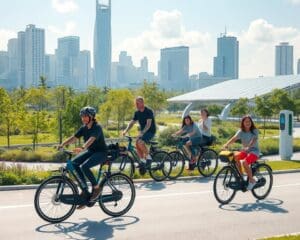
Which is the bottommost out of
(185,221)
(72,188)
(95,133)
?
(185,221)

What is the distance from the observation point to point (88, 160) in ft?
25.9

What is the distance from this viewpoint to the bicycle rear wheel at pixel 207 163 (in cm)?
1270

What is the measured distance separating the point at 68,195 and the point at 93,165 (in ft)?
1.96

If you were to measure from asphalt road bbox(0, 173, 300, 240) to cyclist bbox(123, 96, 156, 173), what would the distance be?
4.19 ft

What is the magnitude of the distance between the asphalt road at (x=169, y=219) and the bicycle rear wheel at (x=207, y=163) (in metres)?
2.13

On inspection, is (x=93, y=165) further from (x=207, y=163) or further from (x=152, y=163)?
(x=207, y=163)

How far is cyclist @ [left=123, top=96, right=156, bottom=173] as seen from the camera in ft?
37.8

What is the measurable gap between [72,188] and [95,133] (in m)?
0.92

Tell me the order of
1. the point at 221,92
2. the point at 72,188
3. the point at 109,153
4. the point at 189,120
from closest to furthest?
the point at 72,188, the point at 109,153, the point at 189,120, the point at 221,92

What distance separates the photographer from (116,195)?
27.0 feet

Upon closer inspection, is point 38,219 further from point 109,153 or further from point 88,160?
point 109,153

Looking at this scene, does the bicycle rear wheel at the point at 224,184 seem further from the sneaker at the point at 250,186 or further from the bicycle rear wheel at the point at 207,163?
the bicycle rear wheel at the point at 207,163

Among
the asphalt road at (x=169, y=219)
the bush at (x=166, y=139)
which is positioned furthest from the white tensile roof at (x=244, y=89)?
the asphalt road at (x=169, y=219)

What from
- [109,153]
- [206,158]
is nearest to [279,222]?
[109,153]
